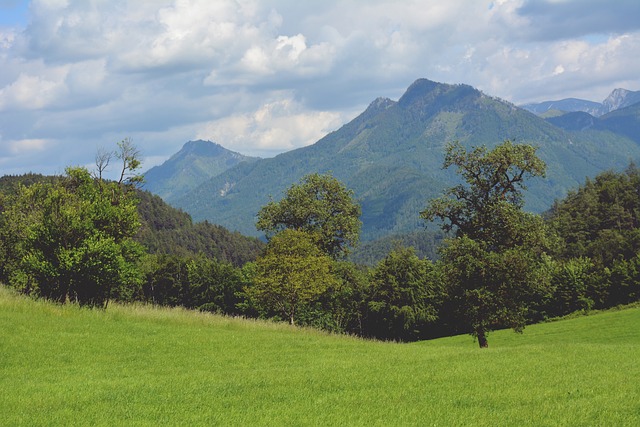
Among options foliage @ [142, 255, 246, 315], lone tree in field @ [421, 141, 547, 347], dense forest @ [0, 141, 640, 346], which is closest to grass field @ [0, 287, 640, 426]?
dense forest @ [0, 141, 640, 346]

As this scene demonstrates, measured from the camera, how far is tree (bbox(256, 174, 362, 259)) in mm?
60125

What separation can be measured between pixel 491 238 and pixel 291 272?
19.0 metres

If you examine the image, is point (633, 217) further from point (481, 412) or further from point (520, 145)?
point (481, 412)

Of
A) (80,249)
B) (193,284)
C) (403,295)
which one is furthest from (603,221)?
(80,249)

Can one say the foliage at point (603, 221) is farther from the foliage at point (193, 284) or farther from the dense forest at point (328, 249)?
the foliage at point (193, 284)

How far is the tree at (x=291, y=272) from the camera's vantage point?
169 ft

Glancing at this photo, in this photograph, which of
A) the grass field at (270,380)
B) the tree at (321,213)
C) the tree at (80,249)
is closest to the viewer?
the grass field at (270,380)

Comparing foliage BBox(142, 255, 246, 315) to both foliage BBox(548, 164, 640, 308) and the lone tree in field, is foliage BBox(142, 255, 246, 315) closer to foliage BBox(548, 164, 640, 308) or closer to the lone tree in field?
foliage BBox(548, 164, 640, 308)

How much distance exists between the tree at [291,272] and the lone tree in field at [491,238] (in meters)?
15.3

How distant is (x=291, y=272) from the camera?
51.5 m

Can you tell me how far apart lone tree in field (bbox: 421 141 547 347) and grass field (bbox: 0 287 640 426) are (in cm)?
1064

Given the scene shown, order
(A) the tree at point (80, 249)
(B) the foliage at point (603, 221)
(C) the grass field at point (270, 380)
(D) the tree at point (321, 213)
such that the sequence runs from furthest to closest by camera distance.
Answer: (B) the foliage at point (603, 221) < (D) the tree at point (321, 213) < (A) the tree at point (80, 249) < (C) the grass field at point (270, 380)

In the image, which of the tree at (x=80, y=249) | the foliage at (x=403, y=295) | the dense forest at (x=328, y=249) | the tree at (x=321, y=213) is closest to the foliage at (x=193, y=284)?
the dense forest at (x=328, y=249)

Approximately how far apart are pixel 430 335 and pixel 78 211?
7992cm
